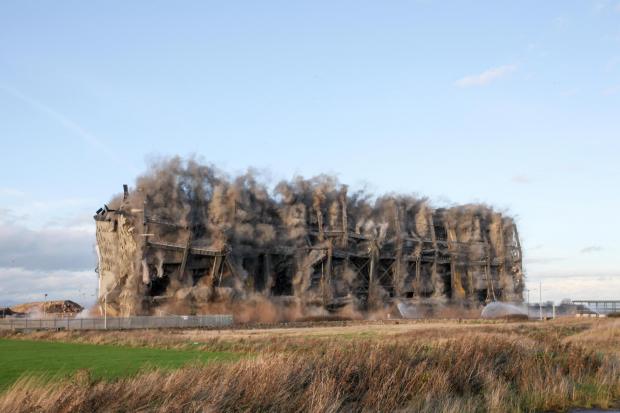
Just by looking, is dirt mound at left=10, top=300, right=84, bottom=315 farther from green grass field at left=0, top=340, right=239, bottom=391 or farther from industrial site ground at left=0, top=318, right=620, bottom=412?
industrial site ground at left=0, top=318, right=620, bottom=412

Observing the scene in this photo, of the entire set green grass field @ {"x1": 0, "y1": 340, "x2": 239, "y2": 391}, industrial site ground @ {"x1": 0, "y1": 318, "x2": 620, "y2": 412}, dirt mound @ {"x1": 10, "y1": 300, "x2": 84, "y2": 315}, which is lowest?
dirt mound @ {"x1": 10, "y1": 300, "x2": 84, "y2": 315}

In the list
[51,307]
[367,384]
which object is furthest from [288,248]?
[367,384]

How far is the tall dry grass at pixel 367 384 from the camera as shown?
11.8m

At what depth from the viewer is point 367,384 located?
1581 cm

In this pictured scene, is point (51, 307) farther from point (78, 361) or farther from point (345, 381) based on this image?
point (345, 381)

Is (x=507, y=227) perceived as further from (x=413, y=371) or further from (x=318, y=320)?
(x=413, y=371)

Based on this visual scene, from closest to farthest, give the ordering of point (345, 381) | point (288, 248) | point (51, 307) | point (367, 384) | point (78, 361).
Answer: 1. point (345, 381)
2. point (367, 384)
3. point (78, 361)
4. point (288, 248)
5. point (51, 307)

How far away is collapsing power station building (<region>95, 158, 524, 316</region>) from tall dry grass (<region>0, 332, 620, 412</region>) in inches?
1974

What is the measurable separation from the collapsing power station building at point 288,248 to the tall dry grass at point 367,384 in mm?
50131

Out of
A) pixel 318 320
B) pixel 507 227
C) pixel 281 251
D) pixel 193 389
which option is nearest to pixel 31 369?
pixel 193 389

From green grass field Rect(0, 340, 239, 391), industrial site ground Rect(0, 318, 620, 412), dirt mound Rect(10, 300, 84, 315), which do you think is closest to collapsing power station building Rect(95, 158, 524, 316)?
dirt mound Rect(10, 300, 84, 315)

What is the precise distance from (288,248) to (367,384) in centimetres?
6366

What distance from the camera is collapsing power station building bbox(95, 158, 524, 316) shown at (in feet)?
227

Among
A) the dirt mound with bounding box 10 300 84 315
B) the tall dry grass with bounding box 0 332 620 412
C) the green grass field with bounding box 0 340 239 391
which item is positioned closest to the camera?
the tall dry grass with bounding box 0 332 620 412
